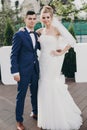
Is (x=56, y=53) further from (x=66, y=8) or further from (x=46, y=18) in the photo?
(x=66, y=8)

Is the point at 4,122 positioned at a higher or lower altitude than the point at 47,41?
lower

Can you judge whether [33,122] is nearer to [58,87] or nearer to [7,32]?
[58,87]

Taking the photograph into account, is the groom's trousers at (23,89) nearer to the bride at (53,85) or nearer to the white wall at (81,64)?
the bride at (53,85)

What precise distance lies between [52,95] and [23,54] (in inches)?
28.1

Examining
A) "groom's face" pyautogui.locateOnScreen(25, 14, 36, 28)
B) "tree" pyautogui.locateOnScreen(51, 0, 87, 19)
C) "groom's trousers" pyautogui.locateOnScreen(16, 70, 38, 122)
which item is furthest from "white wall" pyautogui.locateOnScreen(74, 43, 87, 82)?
"tree" pyautogui.locateOnScreen(51, 0, 87, 19)

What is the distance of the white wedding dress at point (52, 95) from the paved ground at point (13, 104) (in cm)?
22

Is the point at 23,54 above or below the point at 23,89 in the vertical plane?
above

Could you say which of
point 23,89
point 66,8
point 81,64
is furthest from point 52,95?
point 66,8

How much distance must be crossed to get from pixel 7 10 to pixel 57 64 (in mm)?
7557

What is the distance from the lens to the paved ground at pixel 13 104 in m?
4.47

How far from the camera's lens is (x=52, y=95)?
425 cm

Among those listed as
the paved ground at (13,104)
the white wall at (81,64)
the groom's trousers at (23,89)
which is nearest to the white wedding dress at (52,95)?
the groom's trousers at (23,89)

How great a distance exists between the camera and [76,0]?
35.3 ft

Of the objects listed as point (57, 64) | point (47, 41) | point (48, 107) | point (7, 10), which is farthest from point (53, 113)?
point (7, 10)
